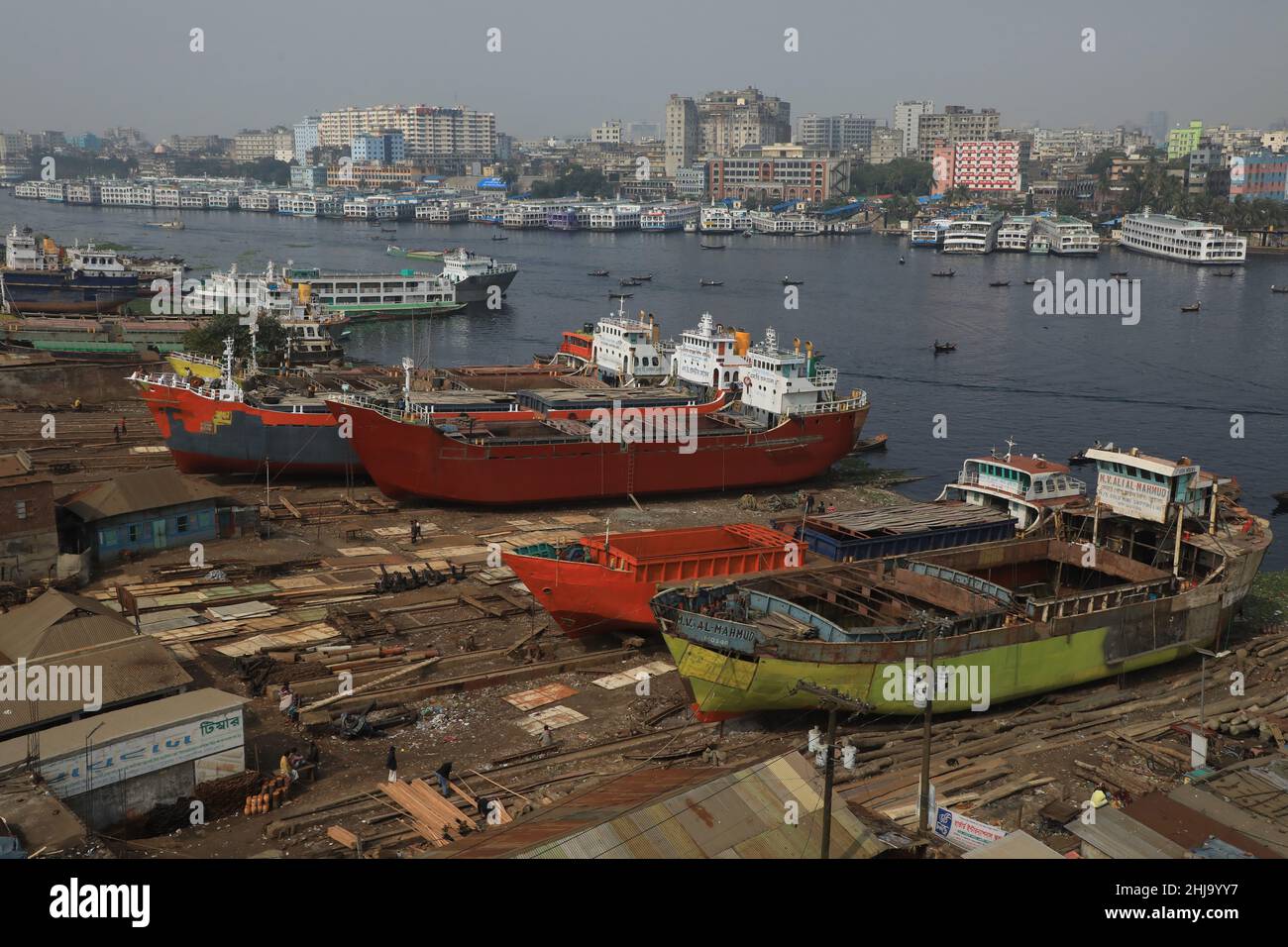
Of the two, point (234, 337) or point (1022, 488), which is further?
point (234, 337)

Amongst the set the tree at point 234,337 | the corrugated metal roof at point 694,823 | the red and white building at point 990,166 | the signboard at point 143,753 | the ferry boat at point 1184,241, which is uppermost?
the red and white building at point 990,166

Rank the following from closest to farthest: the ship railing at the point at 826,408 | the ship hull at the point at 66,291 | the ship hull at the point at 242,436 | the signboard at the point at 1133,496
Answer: the signboard at the point at 1133,496 < the ship hull at the point at 242,436 < the ship railing at the point at 826,408 < the ship hull at the point at 66,291

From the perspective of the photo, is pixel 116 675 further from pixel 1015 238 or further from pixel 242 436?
pixel 1015 238

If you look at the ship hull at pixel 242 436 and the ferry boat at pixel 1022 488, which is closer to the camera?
the ferry boat at pixel 1022 488

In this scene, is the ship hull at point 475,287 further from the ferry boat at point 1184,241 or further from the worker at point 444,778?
the ferry boat at point 1184,241

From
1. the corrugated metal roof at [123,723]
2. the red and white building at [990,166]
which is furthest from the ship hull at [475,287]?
the red and white building at [990,166]

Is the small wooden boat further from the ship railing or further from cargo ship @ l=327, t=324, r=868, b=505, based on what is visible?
the ship railing

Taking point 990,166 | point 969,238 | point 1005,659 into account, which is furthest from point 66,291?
point 990,166
